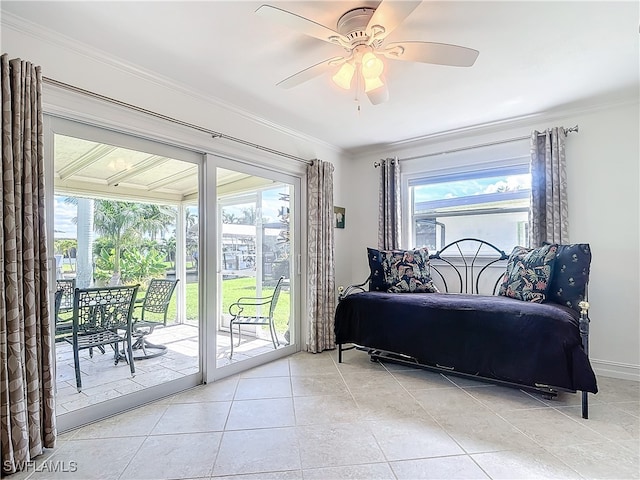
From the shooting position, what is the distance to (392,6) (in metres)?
1.43

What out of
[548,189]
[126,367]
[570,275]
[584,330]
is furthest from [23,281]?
[548,189]

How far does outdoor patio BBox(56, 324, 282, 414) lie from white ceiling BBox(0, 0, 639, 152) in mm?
1968

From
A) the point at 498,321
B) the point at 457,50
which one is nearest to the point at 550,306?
the point at 498,321

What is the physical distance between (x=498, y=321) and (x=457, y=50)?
1.88m

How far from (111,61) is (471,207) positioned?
3.58 m

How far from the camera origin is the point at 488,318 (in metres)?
2.51

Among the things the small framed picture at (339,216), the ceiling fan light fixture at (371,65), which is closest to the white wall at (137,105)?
the small framed picture at (339,216)

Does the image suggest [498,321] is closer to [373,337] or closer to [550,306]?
[550,306]

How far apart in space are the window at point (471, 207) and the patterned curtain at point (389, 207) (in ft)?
0.78

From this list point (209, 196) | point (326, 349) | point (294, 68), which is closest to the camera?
point (294, 68)

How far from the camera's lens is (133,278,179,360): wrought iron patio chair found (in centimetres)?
257

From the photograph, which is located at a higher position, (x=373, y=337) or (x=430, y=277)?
(x=430, y=277)

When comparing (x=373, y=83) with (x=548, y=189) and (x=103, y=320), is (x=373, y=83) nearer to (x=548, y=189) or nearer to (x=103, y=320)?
(x=548, y=189)

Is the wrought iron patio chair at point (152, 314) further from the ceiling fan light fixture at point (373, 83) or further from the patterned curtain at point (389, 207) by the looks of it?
the patterned curtain at point (389, 207)
